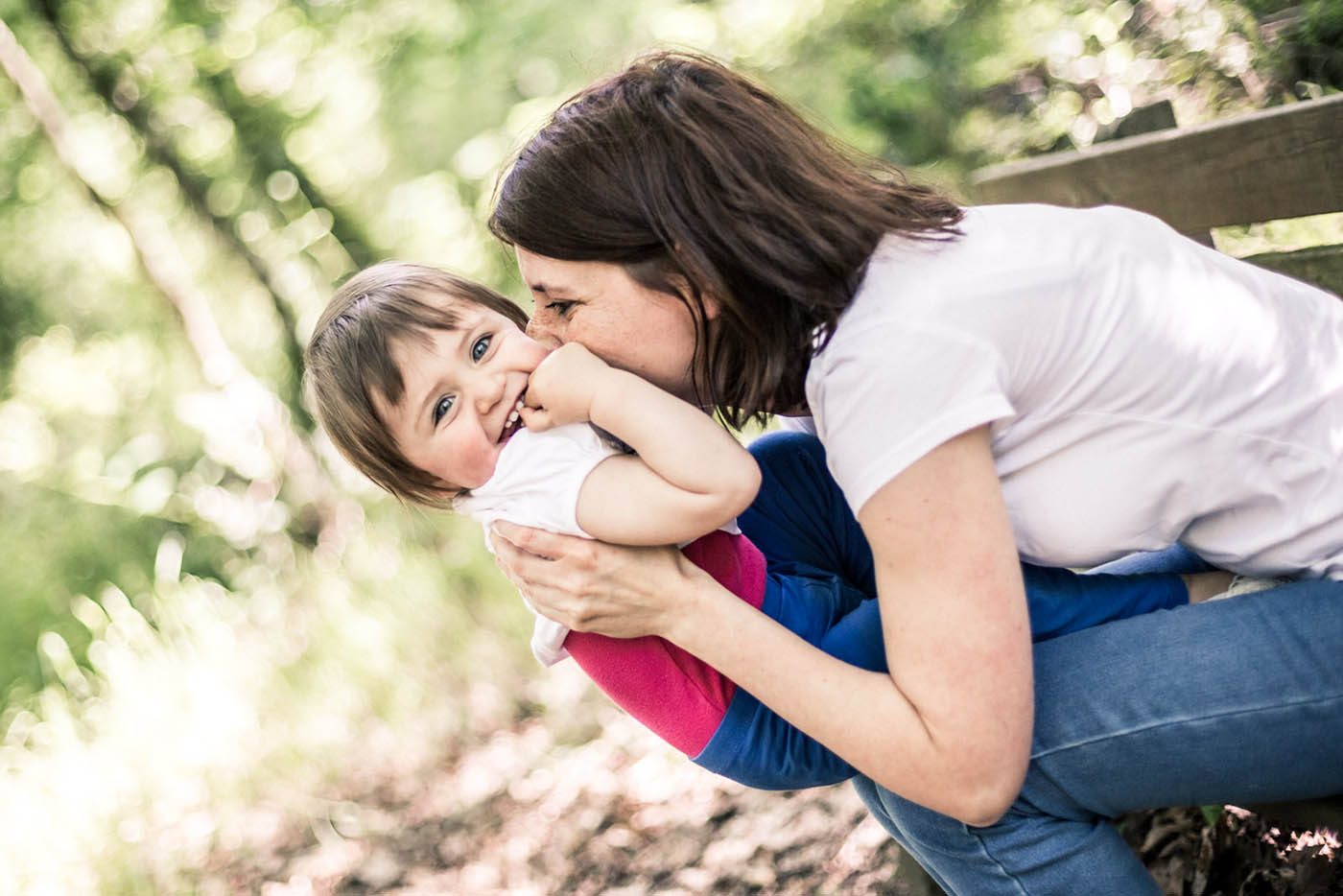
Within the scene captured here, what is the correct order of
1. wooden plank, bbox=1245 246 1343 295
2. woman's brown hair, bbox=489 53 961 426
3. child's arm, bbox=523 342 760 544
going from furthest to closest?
wooden plank, bbox=1245 246 1343 295 < child's arm, bbox=523 342 760 544 < woman's brown hair, bbox=489 53 961 426

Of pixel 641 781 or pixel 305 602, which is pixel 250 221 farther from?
pixel 641 781

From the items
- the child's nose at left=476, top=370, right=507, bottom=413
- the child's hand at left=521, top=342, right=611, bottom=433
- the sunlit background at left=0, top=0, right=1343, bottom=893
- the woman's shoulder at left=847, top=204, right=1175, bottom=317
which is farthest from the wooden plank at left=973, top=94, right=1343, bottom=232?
the child's nose at left=476, top=370, right=507, bottom=413

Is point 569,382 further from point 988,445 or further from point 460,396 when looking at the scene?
point 988,445

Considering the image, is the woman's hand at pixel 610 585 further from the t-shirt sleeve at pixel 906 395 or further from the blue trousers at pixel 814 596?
the t-shirt sleeve at pixel 906 395

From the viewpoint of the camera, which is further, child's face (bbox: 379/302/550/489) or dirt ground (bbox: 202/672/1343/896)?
dirt ground (bbox: 202/672/1343/896)

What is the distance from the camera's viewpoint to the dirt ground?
2.37 m

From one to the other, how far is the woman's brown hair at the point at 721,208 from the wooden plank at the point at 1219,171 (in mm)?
689

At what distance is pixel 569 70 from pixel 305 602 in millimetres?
2802

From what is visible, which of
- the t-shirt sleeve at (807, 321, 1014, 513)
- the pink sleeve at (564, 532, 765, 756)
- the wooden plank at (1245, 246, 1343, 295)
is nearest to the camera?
the t-shirt sleeve at (807, 321, 1014, 513)

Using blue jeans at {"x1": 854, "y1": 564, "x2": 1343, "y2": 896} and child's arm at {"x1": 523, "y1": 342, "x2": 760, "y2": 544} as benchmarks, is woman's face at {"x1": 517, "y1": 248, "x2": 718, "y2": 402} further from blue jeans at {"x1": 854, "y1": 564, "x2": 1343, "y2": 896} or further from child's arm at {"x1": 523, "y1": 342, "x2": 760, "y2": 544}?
blue jeans at {"x1": 854, "y1": 564, "x2": 1343, "y2": 896}

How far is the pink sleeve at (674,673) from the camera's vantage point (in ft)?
5.82

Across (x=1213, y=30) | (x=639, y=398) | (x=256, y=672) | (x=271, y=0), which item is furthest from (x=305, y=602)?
(x=1213, y=30)

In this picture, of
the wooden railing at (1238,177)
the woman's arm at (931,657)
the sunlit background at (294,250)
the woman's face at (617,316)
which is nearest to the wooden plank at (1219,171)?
the wooden railing at (1238,177)

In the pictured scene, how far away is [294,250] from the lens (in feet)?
20.1
